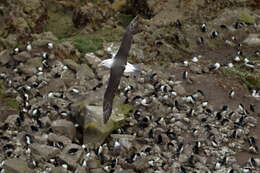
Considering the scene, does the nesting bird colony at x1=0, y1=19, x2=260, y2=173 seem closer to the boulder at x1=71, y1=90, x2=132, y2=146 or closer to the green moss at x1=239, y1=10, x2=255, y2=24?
the boulder at x1=71, y1=90, x2=132, y2=146

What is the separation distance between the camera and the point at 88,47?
17.8 meters

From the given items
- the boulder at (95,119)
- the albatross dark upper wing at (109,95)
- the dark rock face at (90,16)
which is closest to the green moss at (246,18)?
the dark rock face at (90,16)

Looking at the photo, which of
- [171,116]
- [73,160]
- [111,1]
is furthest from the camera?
[111,1]

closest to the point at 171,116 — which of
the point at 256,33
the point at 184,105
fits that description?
the point at 184,105

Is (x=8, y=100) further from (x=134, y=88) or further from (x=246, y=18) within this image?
(x=246, y=18)

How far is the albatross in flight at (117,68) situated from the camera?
9984mm

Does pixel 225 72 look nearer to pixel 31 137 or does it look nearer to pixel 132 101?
pixel 132 101

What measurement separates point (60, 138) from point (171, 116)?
3044 millimetres

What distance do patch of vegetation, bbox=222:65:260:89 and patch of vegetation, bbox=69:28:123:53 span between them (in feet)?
13.1

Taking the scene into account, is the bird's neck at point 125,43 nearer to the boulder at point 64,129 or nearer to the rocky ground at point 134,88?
the rocky ground at point 134,88

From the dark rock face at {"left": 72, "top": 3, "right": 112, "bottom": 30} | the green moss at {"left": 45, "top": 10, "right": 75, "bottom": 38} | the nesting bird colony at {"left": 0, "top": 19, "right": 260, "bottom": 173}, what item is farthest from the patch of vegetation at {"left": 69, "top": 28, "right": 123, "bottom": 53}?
the green moss at {"left": 45, "top": 10, "right": 75, "bottom": 38}

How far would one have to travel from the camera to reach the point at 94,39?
18.4 meters

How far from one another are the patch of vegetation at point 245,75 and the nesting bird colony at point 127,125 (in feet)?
0.63

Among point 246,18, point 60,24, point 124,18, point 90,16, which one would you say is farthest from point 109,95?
point 60,24
